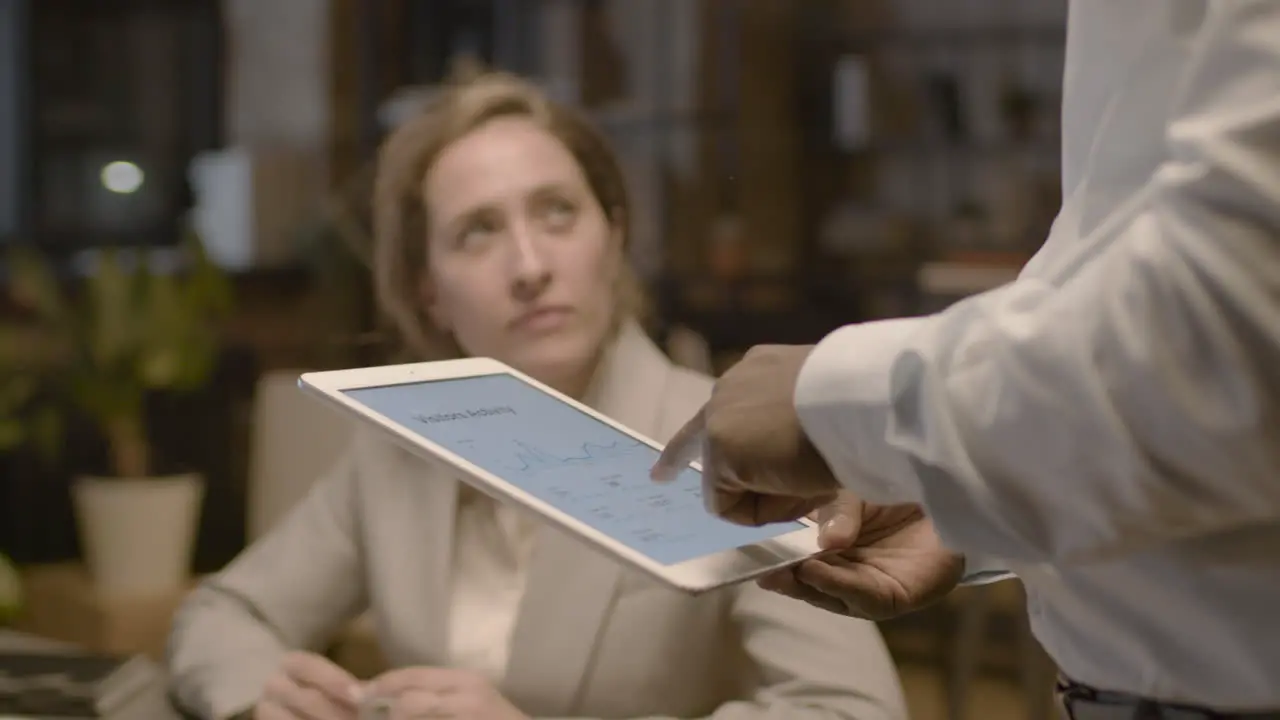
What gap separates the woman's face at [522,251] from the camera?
1159 millimetres

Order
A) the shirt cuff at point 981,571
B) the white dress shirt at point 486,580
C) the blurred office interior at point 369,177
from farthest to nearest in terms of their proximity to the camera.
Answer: the blurred office interior at point 369,177 < the white dress shirt at point 486,580 < the shirt cuff at point 981,571

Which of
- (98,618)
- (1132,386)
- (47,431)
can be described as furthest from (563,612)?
(47,431)

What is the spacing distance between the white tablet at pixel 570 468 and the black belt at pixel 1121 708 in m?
0.15

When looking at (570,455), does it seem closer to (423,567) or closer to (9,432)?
(423,567)

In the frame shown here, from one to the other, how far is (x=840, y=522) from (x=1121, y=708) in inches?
7.5

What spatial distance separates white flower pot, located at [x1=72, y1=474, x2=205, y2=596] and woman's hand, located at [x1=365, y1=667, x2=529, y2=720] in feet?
3.63

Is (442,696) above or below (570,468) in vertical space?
below

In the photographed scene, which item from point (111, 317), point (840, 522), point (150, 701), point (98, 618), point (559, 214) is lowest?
point (98, 618)

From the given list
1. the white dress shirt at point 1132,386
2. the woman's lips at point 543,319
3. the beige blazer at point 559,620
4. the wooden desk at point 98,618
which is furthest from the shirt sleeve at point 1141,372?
A: the wooden desk at point 98,618

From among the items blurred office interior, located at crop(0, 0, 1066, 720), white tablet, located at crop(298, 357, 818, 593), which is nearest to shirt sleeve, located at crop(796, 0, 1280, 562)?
white tablet, located at crop(298, 357, 818, 593)

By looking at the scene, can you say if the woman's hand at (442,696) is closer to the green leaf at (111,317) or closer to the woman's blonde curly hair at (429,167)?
the woman's blonde curly hair at (429,167)

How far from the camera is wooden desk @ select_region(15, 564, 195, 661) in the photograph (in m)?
1.94

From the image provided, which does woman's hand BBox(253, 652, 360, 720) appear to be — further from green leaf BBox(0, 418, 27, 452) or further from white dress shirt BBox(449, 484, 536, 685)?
green leaf BBox(0, 418, 27, 452)

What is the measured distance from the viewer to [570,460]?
2.35 ft
